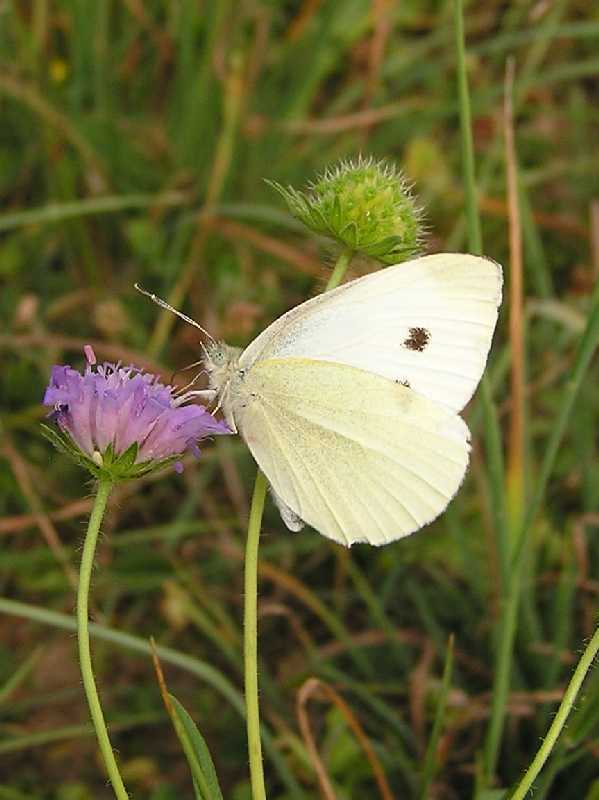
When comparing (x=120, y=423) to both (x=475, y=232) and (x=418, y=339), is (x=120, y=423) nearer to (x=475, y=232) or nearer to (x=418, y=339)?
(x=418, y=339)

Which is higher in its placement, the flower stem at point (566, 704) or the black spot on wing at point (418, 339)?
the black spot on wing at point (418, 339)

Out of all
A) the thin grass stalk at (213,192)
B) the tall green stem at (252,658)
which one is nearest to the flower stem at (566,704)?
the tall green stem at (252,658)

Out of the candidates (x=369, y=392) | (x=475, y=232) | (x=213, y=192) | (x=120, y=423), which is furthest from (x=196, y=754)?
(x=213, y=192)

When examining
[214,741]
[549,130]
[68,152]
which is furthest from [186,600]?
[549,130]

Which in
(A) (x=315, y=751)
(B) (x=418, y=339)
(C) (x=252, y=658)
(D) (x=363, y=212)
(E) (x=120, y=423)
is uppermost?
(D) (x=363, y=212)

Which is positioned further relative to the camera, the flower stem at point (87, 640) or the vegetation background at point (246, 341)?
the vegetation background at point (246, 341)

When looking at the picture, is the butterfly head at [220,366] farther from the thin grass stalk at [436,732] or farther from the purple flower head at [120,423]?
the thin grass stalk at [436,732]
